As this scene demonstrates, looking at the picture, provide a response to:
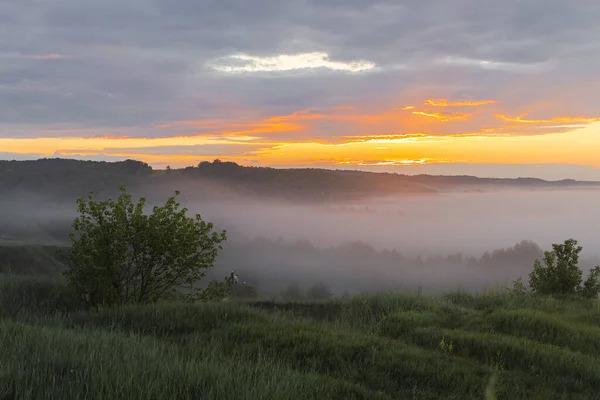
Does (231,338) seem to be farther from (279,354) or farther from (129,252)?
(129,252)

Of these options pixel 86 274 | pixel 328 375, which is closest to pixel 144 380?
pixel 328 375

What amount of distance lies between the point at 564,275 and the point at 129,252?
18.7 m

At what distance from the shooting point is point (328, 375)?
7.23m

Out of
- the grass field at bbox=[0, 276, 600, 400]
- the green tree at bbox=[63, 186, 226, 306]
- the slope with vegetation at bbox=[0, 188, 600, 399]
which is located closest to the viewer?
the grass field at bbox=[0, 276, 600, 400]

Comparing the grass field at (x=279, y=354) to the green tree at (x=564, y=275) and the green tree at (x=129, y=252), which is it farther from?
the green tree at (x=564, y=275)

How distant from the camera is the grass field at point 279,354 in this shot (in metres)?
5.30

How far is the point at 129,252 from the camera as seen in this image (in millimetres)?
13820

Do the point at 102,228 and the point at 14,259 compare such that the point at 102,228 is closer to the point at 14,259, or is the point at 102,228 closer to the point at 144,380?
the point at 144,380

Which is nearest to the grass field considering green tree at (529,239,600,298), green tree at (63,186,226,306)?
green tree at (63,186,226,306)

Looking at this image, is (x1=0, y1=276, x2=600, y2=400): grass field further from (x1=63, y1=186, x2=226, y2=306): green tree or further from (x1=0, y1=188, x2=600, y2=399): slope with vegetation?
(x1=63, y1=186, x2=226, y2=306): green tree

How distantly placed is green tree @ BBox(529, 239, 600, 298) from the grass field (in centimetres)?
578

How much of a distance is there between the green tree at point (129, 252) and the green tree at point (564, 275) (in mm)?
15859

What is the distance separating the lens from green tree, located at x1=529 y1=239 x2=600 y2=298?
19.1 metres

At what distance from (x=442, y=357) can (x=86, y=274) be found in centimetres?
1017
